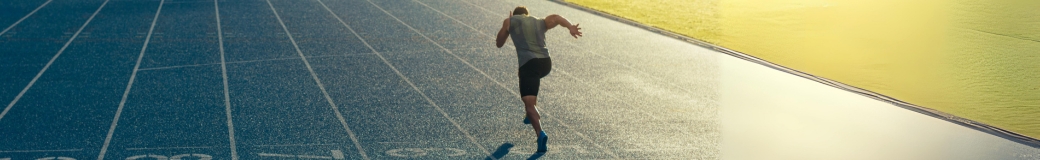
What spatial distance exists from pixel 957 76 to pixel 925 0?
562cm

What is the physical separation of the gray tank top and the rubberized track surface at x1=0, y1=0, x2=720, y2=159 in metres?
0.76

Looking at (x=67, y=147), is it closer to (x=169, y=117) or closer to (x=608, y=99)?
(x=169, y=117)

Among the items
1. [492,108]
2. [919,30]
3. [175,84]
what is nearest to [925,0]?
[919,30]

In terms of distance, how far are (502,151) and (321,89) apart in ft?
11.1

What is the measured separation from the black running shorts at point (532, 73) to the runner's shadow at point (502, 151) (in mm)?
475

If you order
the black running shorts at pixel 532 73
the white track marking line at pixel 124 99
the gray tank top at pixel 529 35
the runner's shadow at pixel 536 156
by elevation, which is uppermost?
the gray tank top at pixel 529 35

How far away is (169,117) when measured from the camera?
826 cm

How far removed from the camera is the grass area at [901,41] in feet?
39.4

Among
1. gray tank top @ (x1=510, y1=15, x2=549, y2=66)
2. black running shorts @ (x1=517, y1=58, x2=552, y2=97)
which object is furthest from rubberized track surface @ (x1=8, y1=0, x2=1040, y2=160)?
gray tank top @ (x1=510, y1=15, x2=549, y2=66)

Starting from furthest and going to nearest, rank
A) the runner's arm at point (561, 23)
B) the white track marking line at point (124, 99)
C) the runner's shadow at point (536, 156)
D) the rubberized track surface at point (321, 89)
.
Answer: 1. the rubberized track surface at point (321, 89)
2. the white track marking line at point (124, 99)
3. the runner's shadow at point (536, 156)
4. the runner's arm at point (561, 23)

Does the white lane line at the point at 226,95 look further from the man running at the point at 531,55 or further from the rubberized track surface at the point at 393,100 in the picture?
the man running at the point at 531,55

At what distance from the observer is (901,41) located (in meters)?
16.2

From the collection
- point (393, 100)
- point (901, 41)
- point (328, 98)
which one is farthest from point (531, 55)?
point (901, 41)

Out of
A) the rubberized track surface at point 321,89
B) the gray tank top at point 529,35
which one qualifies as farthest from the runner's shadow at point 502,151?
the gray tank top at point 529,35
